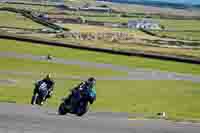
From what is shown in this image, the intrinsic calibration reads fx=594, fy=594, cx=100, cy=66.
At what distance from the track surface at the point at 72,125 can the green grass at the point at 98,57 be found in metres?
37.7

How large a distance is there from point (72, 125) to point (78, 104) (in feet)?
14.0

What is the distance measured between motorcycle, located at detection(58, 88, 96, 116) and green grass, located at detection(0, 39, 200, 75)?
35.5 m

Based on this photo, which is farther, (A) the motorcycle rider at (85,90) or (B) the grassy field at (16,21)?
(B) the grassy field at (16,21)

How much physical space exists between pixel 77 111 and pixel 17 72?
25.0 meters

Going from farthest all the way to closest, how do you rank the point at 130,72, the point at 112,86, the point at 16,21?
the point at 16,21 → the point at 130,72 → the point at 112,86

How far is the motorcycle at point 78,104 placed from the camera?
20516 millimetres

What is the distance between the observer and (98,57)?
61.0 meters

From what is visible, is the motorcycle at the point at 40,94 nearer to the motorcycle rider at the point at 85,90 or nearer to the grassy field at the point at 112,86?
the grassy field at the point at 112,86

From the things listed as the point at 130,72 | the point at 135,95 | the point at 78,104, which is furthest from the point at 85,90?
the point at 130,72

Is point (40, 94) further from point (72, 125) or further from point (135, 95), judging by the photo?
point (135, 95)

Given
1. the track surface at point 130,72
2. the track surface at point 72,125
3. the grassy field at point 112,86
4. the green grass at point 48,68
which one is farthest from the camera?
the track surface at point 130,72

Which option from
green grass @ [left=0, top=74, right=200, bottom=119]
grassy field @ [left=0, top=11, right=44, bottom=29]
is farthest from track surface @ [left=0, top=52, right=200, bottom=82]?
grassy field @ [left=0, top=11, right=44, bottom=29]

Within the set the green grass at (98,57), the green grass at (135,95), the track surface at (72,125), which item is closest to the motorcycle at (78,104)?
the track surface at (72,125)

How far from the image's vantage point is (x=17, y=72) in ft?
147
